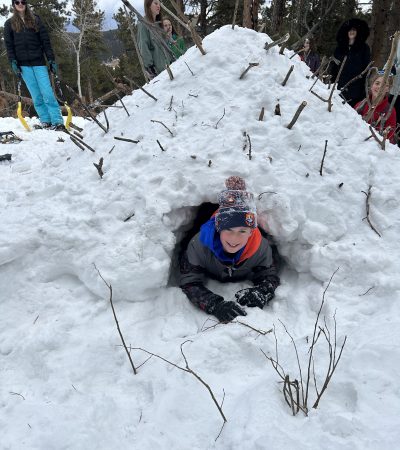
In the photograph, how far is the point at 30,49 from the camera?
567 centimetres

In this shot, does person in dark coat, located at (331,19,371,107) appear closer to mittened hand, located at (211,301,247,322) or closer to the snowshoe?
mittened hand, located at (211,301,247,322)

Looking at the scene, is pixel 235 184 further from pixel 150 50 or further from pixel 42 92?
pixel 42 92

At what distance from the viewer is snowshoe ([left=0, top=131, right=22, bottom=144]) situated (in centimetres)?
537

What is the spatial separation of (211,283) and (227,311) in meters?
0.54

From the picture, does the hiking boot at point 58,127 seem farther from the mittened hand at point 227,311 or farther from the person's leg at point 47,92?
the mittened hand at point 227,311

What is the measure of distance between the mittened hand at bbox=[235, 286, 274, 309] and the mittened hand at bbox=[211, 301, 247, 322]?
11 cm

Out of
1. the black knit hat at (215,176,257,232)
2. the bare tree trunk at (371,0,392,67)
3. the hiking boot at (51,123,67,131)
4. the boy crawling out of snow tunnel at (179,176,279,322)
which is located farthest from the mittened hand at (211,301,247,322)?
the bare tree trunk at (371,0,392,67)

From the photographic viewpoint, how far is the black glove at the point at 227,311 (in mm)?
2324

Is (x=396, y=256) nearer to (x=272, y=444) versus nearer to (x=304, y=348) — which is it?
(x=304, y=348)

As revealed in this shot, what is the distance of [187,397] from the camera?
6.01 ft

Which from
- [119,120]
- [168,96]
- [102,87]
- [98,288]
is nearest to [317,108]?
[168,96]

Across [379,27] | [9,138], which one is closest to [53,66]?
[9,138]

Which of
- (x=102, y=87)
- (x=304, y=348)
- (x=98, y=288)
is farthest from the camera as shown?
(x=102, y=87)

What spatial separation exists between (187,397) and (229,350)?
375 millimetres
